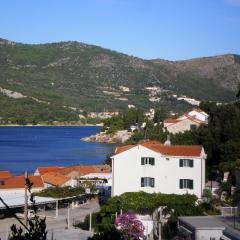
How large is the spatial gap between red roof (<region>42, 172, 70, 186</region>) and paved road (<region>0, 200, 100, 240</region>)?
424 cm

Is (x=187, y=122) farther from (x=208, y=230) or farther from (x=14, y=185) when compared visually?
(x=208, y=230)

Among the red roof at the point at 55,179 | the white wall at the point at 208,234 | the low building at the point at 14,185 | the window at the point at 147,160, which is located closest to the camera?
the white wall at the point at 208,234

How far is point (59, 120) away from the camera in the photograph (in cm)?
19950

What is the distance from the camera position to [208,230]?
16.0 metres

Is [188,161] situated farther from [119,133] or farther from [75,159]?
[119,133]

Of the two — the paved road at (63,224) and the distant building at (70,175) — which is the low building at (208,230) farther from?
the distant building at (70,175)

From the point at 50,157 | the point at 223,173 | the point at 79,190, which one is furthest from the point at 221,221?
the point at 50,157

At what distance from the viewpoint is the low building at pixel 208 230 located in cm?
1532

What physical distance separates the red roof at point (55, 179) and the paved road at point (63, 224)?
13.9ft

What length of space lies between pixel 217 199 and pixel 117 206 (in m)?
3.95

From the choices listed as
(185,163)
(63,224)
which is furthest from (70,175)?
(63,224)

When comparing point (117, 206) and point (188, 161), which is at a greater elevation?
point (188, 161)

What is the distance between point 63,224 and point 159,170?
183 inches

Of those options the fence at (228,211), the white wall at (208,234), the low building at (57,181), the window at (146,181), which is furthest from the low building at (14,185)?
the white wall at (208,234)
